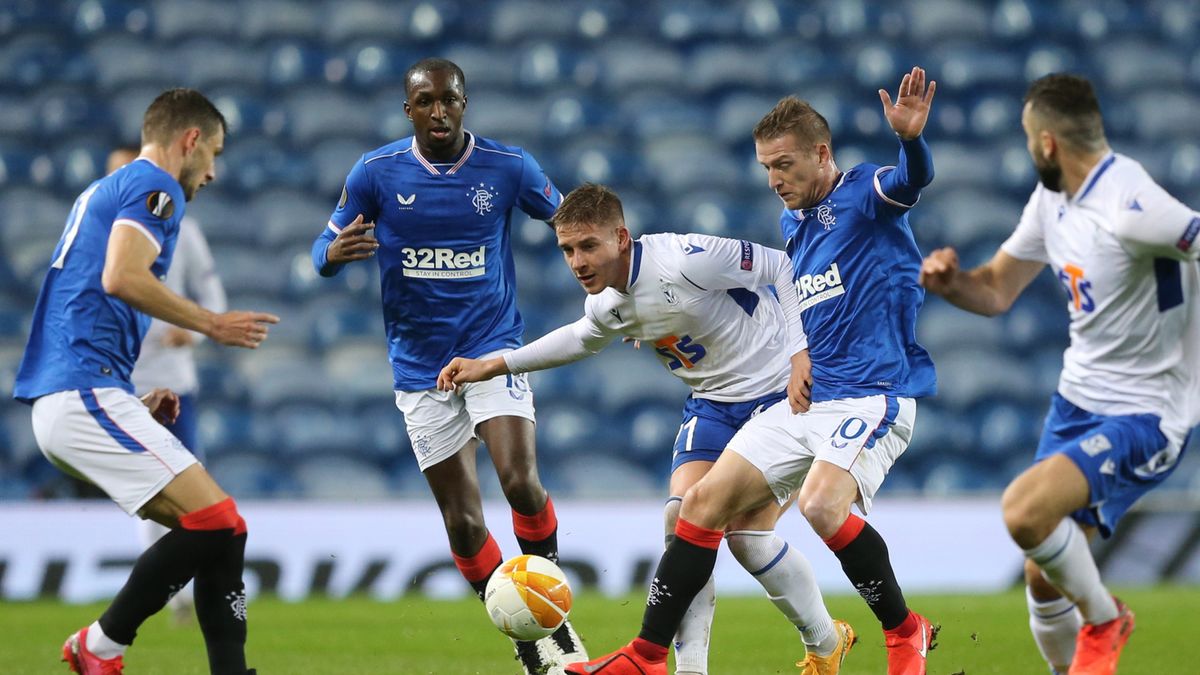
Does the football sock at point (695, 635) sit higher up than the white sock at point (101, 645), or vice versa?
the white sock at point (101, 645)

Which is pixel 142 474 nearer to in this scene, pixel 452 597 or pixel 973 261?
pixel 452 597

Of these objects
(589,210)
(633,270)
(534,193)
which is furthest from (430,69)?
(633,270)

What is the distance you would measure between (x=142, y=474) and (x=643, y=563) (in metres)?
5.28

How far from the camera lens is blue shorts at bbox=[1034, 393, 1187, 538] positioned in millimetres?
4148

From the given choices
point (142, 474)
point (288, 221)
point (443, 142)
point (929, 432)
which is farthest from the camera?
point (288, 221)

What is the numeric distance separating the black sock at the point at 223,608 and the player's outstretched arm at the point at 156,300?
27.8 inches

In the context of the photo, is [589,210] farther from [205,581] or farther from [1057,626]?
[1057,626]

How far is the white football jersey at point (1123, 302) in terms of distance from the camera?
4125 mm

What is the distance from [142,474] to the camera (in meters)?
4.73

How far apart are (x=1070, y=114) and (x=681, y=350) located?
1.77m

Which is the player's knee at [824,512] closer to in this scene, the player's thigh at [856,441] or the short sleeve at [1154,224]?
the player's thigh at [856,441]

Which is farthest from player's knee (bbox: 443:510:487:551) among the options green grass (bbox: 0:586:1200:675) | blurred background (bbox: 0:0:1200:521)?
blurred background (bbox: 0:0:1200:521)

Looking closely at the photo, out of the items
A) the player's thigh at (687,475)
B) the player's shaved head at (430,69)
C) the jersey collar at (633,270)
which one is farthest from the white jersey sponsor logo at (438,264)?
the player's thigh at (687,475)

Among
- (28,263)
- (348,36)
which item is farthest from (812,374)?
(348,36)
